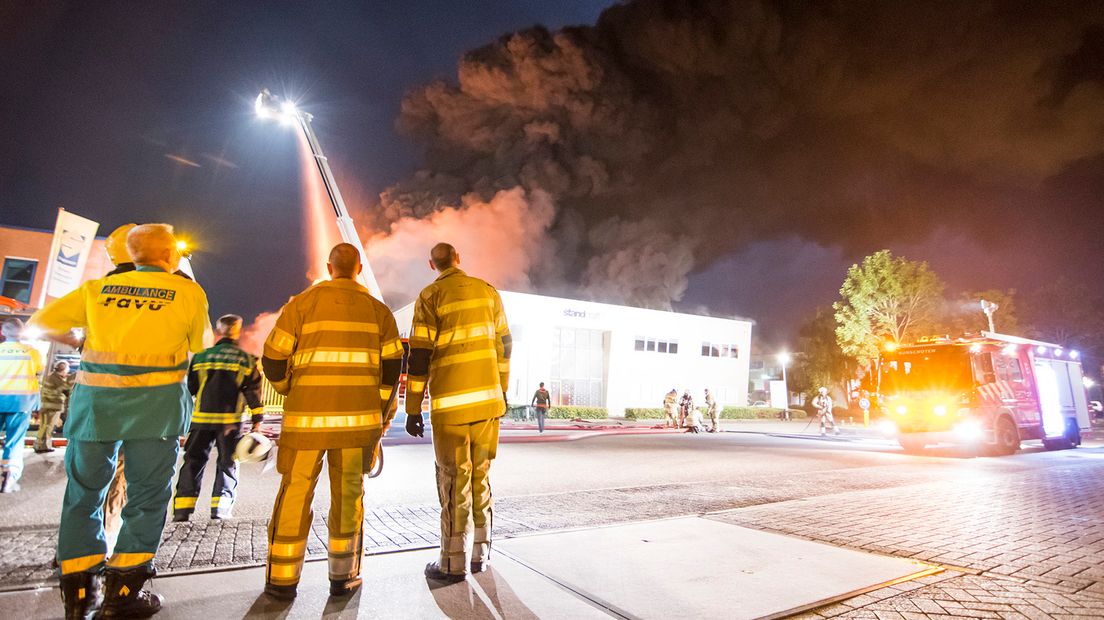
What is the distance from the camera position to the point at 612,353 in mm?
35000

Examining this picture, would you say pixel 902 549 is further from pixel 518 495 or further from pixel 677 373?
pixel 677 373

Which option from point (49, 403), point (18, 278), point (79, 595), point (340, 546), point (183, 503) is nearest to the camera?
point (79, 595)

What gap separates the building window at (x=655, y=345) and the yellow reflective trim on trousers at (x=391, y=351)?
33266 millimetres

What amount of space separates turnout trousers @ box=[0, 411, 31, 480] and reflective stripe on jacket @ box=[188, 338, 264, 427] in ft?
8.34

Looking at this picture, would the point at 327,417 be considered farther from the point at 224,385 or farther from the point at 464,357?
the point at 224,385

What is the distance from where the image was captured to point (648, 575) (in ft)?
10.5

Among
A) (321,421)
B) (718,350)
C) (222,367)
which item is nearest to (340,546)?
(321,421)

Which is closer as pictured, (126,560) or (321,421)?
(126,560)

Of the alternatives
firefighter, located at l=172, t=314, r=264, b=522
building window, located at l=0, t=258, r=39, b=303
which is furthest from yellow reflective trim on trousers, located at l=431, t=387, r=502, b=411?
building window, located at l=0, t=258, r=39, b=303

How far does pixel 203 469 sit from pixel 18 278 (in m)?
24.8

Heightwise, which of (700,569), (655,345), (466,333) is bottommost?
(700,569)

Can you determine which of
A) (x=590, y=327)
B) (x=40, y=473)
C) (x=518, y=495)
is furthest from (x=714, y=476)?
(x=590, y=327)

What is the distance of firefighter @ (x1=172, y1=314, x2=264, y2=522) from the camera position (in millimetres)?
4805

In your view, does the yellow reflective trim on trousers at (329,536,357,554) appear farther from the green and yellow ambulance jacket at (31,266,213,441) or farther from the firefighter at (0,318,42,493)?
the firefighter at (0,318,42,493)
